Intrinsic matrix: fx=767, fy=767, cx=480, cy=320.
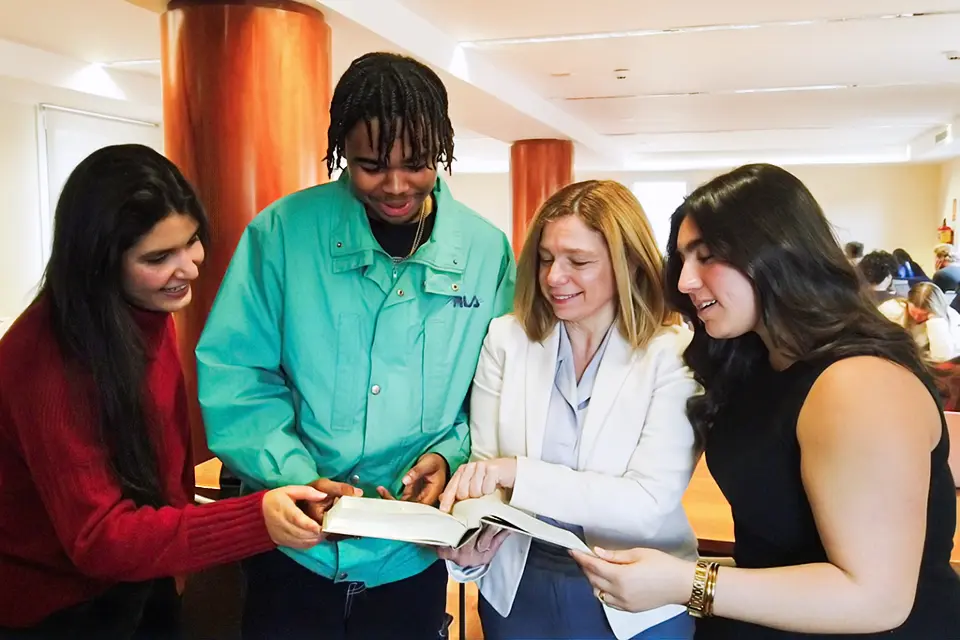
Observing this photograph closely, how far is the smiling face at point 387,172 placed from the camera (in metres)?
1.36

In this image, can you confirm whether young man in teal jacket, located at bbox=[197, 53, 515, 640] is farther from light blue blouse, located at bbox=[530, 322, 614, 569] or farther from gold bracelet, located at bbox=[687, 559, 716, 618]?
gold bracelet, located at bbox=[687, 559, 716, 618]

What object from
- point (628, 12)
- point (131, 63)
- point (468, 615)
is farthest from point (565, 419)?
point (131, 63)

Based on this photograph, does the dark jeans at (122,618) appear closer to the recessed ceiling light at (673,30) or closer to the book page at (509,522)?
the book page at (509,522)

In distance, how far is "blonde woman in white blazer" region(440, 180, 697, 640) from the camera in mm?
1401

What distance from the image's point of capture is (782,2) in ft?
12.7

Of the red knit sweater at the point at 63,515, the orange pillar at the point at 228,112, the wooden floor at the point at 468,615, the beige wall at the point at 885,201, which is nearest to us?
the red knit sweater at the point at 63,515

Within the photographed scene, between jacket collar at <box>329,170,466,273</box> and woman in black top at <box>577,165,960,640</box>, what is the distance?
1.39ft

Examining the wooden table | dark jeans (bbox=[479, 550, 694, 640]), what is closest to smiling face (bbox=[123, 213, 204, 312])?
dark jeans (bbox=[479, 550, 694, 640])

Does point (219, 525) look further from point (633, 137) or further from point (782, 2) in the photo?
point (633, 137)

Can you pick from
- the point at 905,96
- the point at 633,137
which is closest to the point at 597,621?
the point at 905,96

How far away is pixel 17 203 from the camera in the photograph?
5.69 meters

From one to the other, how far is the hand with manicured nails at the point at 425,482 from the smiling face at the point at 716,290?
551 mm

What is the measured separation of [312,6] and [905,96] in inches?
224

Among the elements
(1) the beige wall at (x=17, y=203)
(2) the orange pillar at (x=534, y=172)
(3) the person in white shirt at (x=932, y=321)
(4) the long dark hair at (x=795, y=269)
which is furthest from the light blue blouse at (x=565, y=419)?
(2) the orange pillar at (x=534, y=172)
